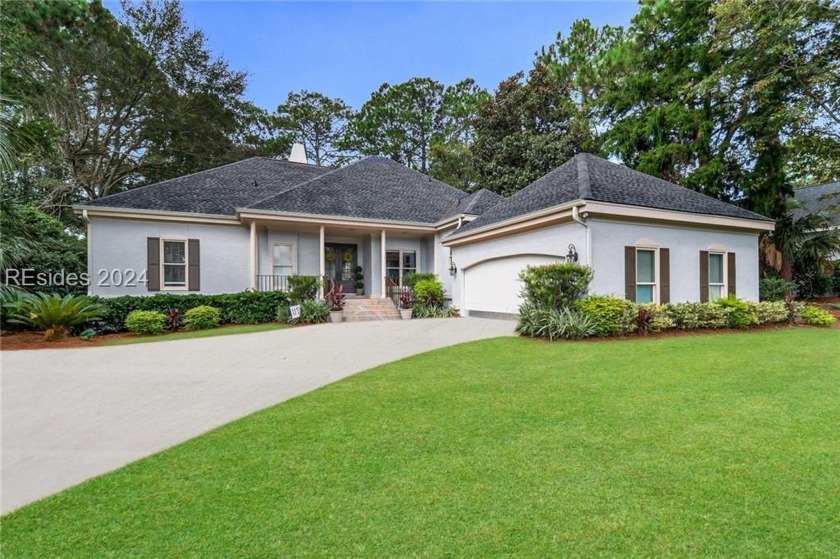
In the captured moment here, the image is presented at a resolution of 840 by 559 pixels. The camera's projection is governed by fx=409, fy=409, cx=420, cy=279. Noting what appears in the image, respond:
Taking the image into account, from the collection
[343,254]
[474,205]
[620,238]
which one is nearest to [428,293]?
[474,205]

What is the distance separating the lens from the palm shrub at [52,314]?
9.52 meters

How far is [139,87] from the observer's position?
809 inches

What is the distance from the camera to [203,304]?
11.9 metres

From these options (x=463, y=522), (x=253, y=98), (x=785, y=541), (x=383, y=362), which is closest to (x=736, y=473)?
(x=785, y=541)

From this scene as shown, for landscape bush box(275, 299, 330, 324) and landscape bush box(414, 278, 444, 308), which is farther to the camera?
landscape bush box(414, 278, 444, 308)

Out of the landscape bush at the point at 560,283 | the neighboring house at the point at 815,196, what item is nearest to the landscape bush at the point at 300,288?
the landscape bush at the point at 560,283

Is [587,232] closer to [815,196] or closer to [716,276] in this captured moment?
[716,276]

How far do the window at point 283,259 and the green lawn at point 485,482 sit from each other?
10855 millimetres

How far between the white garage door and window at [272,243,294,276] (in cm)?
646

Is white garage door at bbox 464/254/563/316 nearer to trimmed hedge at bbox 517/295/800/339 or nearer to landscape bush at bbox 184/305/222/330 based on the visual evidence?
trimmed hedge at bbox 517/295/800/339

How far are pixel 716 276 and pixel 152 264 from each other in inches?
691

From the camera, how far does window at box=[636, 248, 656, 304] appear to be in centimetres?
1089

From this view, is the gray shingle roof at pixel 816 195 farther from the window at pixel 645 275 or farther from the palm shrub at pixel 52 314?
the palm shrub at pixel 52 314

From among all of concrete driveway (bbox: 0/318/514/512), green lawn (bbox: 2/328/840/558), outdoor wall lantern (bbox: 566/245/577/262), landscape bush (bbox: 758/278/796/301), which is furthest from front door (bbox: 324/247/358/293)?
landscape bush (bbox: 758/278/796/301)
